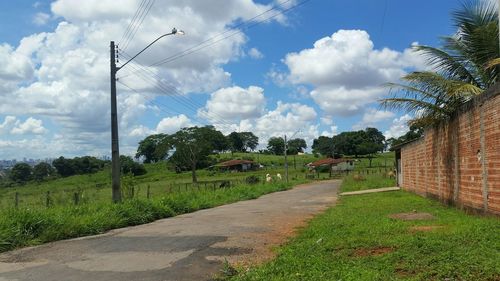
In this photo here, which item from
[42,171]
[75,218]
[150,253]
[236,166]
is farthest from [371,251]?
[42,171]

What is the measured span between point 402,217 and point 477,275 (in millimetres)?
7872

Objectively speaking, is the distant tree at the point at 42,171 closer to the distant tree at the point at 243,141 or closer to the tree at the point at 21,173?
the tree at the point at 21,173

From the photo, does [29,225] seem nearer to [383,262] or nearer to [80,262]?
[80,262]

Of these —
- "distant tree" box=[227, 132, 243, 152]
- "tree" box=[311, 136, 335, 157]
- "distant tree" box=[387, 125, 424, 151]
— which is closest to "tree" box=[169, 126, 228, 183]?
"distant tree" box=[387, 125, 424, 151]

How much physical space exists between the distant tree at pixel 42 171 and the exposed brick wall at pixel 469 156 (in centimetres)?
9609

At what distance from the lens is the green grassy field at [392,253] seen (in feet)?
21.6

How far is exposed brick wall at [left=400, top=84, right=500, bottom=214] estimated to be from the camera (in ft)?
37.5

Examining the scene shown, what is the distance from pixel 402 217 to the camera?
45.5 ft

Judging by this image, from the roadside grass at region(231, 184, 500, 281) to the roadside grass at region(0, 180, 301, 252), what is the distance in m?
6.30

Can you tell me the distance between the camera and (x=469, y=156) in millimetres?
13547

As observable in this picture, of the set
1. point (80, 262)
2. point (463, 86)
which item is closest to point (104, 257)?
point (80, 262)

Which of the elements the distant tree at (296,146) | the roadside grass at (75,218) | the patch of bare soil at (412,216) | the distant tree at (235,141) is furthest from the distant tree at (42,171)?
the patch of bare soil at (412,216)

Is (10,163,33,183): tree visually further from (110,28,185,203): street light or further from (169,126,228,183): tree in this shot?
(110,28,185,203): street light

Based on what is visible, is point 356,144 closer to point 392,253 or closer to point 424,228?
point 424,228
